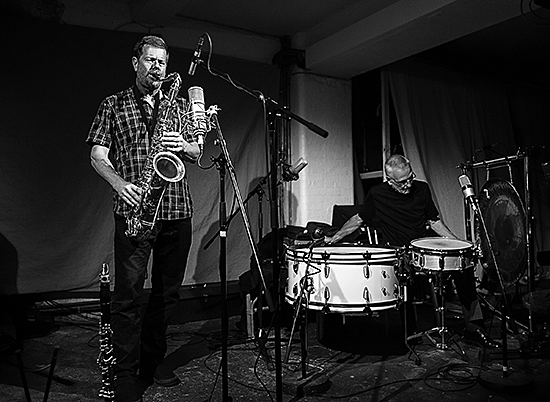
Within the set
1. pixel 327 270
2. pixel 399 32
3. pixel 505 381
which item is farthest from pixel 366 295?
pixel 399 32

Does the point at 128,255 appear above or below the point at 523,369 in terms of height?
above

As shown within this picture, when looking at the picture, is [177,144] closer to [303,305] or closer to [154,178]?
[154,178]

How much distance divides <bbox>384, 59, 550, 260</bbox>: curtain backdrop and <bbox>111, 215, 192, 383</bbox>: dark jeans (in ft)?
11.9

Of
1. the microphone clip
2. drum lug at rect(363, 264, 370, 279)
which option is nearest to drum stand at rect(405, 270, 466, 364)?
drum lug at rect(363, 264, 370, 279)

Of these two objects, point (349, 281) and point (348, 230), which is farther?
point (348, 230)

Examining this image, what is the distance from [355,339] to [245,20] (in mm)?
3341

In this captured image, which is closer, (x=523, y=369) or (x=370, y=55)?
(x=523, y=369)

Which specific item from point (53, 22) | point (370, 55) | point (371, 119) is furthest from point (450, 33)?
point (53, 22)

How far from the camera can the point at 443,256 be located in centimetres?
304

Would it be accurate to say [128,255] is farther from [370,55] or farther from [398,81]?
[398,81]

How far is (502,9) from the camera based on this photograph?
3.61 metres

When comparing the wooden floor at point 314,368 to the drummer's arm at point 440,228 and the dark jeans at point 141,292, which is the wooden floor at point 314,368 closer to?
the dark jeans at point 141,292

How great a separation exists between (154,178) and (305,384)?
1399mm

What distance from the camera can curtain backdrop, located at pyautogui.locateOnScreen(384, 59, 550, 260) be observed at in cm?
544
